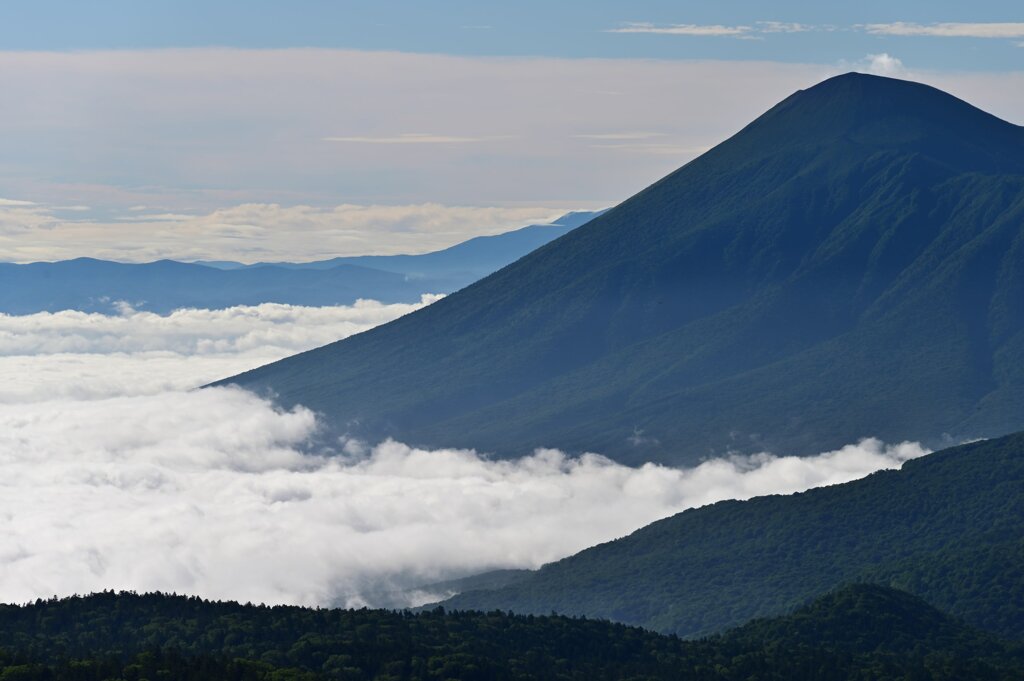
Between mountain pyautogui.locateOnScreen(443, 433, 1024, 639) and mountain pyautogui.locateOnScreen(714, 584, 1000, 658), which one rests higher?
mountain pyautogui.locateOnScreen(443, 433, 1024, 639)

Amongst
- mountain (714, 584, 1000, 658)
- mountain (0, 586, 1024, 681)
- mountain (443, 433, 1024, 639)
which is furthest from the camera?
mountain (443, 433, 1024, 639)

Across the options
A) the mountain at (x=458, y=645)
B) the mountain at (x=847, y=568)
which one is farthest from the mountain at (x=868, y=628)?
the mountain at (x=847, y=568)

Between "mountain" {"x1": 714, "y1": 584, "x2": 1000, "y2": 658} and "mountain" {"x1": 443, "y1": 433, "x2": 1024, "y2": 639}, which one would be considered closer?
"mountain" {"x1": 714, "y1": 584, "x2": 1000, "y2": 658}

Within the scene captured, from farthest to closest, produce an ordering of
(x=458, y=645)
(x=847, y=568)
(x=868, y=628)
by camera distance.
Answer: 1. (x=847, y=568)
2. (x=868, y=628)
3. (x=458, y=645)

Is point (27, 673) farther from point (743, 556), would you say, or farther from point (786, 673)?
point (743, 556)

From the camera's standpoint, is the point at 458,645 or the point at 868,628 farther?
the point at 868,628

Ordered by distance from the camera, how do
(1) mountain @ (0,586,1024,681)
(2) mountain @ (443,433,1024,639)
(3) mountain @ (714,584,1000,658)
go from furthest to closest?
1. (2) mountain @ (443,433,1024,639)
2. (3) mountain @ (714,584,1000,658)
3. (1) mountain @ (0,586,1024,681)

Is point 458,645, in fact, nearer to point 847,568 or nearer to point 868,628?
point 868,628

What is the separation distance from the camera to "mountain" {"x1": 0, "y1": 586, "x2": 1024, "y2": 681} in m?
112

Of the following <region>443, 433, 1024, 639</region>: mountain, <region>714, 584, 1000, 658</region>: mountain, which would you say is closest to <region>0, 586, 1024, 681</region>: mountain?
<region>714, 584, 1000, 658</region>: mountain

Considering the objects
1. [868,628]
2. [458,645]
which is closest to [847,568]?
[868,628]

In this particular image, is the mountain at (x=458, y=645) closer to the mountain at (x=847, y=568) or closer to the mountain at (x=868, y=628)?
the mountain at (x=868, y=628)

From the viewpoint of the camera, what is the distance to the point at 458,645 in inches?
5049

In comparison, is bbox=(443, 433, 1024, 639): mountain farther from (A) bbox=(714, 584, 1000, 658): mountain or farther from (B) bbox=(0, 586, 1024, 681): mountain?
(B) bbox=(0, 586, 1024, 681): mountain
